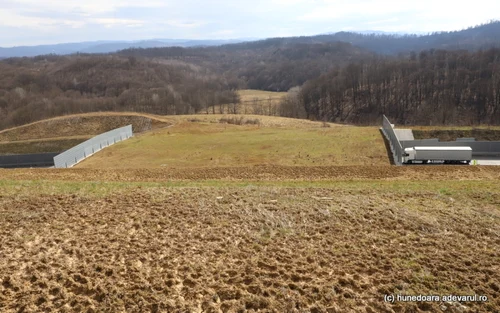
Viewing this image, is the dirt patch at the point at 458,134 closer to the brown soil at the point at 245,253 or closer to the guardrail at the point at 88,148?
the brown soil at the point at 245,253

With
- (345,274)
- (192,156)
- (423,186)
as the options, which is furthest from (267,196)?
(192,156)

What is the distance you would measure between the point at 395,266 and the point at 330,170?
14179 millimetres

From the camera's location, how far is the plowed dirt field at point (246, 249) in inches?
261

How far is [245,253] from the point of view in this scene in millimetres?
8320

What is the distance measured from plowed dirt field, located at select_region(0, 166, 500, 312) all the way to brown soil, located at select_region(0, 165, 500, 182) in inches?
241

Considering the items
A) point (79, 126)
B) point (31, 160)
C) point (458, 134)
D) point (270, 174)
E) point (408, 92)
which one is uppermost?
point (408, 92)

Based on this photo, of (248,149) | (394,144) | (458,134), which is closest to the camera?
(394,144)

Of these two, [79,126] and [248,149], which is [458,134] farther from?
[79,126]

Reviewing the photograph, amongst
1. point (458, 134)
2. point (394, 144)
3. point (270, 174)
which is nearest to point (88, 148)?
point (270, 174)

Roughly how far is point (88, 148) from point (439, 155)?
3075 centimetres

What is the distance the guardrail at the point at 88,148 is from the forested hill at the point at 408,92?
2037 inches

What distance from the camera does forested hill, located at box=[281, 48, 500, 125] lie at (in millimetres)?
84438

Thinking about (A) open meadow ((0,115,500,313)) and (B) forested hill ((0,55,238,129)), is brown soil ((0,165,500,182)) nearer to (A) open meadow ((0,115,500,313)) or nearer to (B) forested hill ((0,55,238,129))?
(A) open meadow ((0,115,500,313))

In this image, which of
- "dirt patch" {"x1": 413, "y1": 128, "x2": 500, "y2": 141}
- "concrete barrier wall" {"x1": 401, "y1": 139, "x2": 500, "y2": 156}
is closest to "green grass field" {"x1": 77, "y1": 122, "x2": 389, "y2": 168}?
"concrete barrier wall" {"x1": 401, "y1": 139, "x2": 500, "y2": 156}
